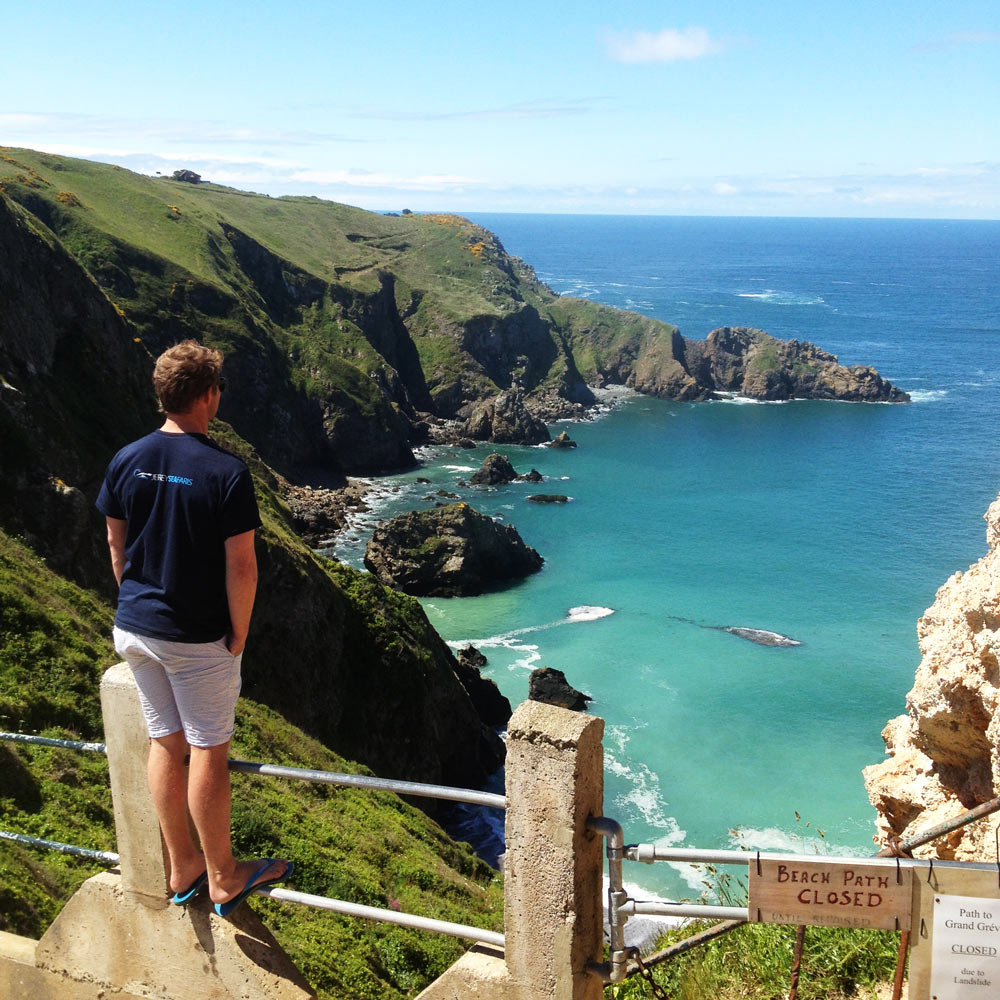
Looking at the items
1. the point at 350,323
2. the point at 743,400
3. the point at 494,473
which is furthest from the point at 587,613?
the point at 743,400

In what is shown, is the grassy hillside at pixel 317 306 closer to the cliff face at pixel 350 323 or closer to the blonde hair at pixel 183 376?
the cliff face at pixel 350 323

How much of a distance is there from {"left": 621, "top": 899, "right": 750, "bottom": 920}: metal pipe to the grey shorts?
2127 mm

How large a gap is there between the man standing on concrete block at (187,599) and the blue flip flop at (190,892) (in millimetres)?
12

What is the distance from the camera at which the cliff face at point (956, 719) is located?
932 cm

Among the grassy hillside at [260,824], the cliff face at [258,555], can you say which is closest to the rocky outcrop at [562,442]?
the cliff face at [258,555]

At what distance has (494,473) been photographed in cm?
8919

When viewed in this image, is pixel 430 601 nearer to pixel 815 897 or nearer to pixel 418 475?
pixel 418 475

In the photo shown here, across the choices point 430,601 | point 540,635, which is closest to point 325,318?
point 430,601

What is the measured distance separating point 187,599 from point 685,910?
9.09 feet

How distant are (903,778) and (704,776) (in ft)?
111

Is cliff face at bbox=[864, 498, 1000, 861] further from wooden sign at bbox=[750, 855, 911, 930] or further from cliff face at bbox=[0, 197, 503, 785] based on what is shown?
cliff face at bbox=[0, 197, 503, 785]

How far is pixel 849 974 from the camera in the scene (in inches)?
285

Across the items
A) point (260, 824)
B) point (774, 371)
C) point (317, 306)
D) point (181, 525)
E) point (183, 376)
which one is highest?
point (317, 306)

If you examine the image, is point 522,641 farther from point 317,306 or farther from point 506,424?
point 317,306
